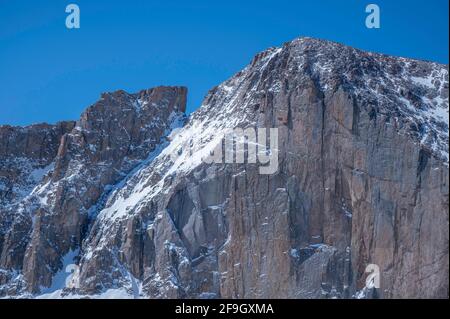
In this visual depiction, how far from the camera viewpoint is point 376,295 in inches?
7407

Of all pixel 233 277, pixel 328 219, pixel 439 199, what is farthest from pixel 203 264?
pixel 439 199

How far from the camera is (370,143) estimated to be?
19900 cm

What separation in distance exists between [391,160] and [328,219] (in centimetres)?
1234

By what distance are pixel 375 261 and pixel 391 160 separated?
15.1m

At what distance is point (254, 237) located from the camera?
197625 mm
